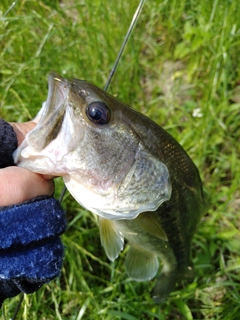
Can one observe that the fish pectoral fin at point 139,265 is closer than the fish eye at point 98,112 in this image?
No

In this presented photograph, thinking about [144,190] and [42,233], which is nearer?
[42,233]

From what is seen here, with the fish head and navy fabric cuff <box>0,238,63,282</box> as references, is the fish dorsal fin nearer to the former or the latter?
the fish head

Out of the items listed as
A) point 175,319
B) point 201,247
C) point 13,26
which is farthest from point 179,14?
point 175,319

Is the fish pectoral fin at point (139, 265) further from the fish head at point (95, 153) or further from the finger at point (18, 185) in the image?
the finger at point (18, 185)

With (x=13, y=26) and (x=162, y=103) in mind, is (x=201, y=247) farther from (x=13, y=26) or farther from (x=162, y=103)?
(x=13, y=26)

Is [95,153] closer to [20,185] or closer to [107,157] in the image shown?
[107,157]

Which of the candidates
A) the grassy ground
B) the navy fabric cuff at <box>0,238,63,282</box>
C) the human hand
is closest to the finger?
the human hand

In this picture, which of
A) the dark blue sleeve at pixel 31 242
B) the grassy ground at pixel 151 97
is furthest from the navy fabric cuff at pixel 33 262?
the grassy ground at pixel 151 97
